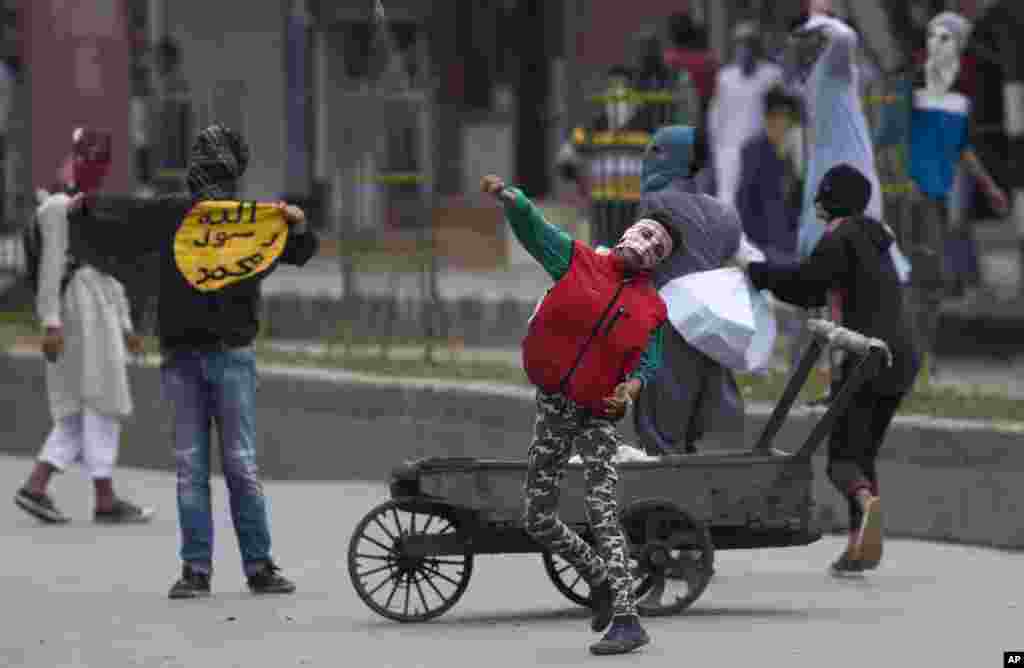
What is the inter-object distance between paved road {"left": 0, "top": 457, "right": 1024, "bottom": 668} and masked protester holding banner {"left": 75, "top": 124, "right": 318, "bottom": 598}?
334mm

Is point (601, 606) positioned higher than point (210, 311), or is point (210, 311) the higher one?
point (210, 311)

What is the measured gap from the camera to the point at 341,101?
2922cm

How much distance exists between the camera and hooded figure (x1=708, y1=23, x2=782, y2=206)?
19391mm

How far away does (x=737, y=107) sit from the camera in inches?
773

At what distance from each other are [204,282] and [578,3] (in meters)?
17.7

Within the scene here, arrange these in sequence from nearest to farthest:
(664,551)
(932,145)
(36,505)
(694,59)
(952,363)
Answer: (664,551)
(36,505)
(932,145)
(952,363)
(694,59)

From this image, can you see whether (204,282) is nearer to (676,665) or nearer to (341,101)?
(676,665)

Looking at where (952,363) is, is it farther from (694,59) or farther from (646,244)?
(646,244)

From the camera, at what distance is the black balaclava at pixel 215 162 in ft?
34.9

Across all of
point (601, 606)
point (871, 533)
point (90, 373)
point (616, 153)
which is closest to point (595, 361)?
point (601, 606)

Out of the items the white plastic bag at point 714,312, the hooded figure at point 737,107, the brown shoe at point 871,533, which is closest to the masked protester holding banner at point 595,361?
the white plastic bag at point 714,312

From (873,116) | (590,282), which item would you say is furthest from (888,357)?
(873,116)

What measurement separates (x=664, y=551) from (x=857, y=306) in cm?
168

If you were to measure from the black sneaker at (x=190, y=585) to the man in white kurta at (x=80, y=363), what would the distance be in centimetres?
227
